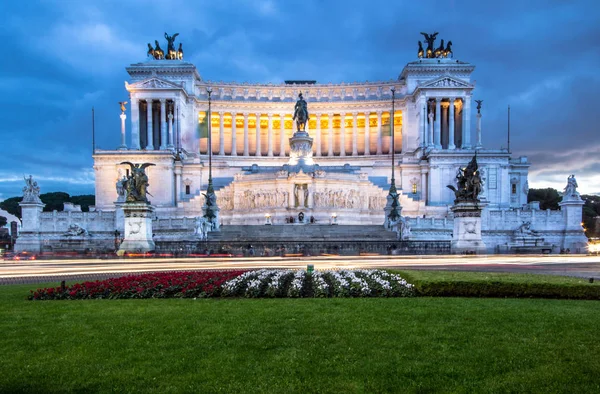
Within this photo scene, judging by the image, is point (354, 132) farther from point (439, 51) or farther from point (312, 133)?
point (439, 51)

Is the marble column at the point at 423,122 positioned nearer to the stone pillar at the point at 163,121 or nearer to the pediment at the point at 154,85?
the pediment at the point at 154,85

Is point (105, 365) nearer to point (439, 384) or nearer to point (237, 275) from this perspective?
point (439, 384)

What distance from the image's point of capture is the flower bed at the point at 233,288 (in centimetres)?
1617

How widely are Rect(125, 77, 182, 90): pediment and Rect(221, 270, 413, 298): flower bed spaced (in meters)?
78.4

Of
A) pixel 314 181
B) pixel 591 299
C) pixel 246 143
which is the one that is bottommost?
pixel 591 299

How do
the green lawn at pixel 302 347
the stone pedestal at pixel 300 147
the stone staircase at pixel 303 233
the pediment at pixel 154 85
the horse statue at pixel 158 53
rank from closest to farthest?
1. the green lawn at pixel 302 347
2. the stone staircase at pixel 303 233
3. the stone pedestal at pixel 300 147
4. the pediment at pixel 154 85
5. the horse statue at pixel 158 53

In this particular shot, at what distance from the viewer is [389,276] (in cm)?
1873

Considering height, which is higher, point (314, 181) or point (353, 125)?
point (353, 125)

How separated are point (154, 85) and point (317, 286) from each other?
81.7 m

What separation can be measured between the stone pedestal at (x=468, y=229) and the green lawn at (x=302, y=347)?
24.0 meters

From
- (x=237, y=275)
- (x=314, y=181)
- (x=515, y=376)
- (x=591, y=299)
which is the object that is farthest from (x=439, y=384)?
(x=314, y=181)

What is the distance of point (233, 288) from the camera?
16578 mm

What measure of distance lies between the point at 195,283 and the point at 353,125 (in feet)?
293

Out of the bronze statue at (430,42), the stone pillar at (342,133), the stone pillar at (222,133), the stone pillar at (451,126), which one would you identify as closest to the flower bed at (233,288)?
the stone pillar at (451,126)
